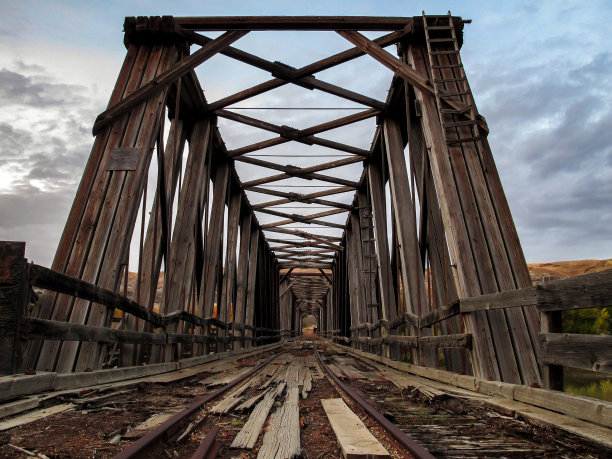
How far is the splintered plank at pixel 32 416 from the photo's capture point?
246cm

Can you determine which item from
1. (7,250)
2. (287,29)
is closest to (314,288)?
(287,29)

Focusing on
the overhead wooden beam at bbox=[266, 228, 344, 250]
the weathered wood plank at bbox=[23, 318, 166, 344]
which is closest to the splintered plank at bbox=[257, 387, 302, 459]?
the weathered wood plank at bbox=[23, 318, 166, 344]

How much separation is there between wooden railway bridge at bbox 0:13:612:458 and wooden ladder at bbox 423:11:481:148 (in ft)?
0.09

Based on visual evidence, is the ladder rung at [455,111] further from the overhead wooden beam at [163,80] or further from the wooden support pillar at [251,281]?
the wooden support pillar at [251,281]

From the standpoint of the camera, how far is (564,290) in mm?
2887

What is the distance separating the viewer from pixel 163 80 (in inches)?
254

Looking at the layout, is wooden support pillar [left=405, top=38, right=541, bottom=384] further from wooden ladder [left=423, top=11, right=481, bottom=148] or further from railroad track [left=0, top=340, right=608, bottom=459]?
railroad track [left=0, top=340, right=608, bottom=459]

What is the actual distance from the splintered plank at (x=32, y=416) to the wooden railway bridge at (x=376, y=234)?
260mm

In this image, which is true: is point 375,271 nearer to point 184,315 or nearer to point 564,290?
point 184,315

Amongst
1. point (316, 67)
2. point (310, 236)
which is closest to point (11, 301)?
point (316, 67)

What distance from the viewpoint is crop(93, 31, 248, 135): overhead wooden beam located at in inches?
239

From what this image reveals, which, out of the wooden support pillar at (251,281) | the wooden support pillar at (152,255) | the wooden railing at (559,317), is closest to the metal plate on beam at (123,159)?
the wooden support pillar at (152,255)

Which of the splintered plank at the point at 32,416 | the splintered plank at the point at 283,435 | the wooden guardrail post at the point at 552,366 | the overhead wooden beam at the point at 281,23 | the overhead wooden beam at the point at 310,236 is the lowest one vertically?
the splintered plank at the point at 283,435

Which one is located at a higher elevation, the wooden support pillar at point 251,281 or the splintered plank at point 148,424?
the wooden support pillar at point 251,281
